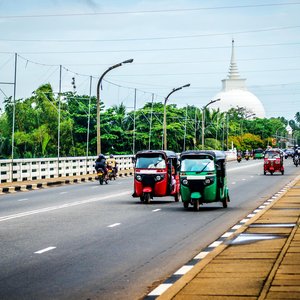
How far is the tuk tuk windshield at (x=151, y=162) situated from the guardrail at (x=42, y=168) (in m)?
13.9

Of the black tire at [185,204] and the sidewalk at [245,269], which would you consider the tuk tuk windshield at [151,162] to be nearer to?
the black tire at [185,204]

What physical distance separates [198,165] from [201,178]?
1.93 feet

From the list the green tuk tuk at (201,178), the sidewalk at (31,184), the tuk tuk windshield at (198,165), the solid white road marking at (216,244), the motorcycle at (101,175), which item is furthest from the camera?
the motorcycle at (101,175)

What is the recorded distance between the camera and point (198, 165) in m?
25.3

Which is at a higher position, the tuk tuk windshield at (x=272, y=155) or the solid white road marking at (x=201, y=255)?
the tuk tuk windshield at (x=272, y=155)

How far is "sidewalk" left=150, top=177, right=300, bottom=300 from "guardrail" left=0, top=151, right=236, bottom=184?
2584 cm

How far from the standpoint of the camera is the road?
36.3ft

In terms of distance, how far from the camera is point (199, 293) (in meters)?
9.89

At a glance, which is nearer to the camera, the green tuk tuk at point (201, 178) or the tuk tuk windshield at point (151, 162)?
the green tuk tuk at point (201, 178)

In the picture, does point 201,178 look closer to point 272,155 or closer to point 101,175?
point 101,175

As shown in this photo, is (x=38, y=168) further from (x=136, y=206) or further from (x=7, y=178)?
(x=136, y=206)

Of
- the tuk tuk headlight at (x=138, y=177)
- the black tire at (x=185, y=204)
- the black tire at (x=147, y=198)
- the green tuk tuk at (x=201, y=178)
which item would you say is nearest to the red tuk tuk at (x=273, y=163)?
the black tire at (x=147, y=198)

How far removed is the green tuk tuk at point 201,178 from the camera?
24828 millimetres

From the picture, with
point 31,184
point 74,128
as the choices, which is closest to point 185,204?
point 31,184
